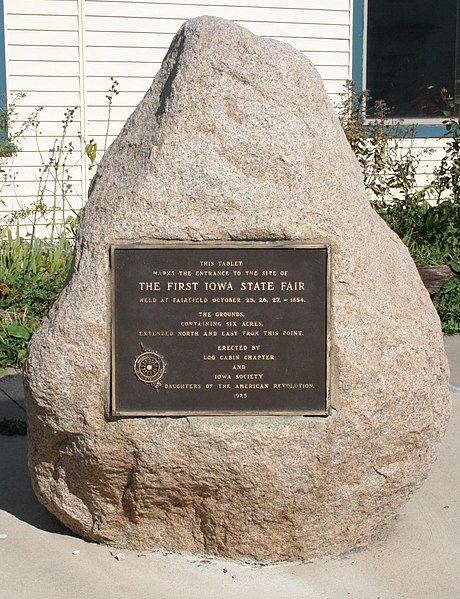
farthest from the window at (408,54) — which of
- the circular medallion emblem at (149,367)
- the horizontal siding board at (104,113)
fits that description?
the circular medallion emblem at (149,367)

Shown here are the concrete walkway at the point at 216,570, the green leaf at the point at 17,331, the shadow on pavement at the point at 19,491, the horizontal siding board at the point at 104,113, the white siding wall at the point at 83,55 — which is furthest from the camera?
the horizontal siding board at the point at 104,113

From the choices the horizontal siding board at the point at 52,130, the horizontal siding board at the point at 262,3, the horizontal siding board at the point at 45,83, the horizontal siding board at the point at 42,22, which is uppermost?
the horizontal siding board at the point at 262,3

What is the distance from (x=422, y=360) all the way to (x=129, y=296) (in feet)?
3.85

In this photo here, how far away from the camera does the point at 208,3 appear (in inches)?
342

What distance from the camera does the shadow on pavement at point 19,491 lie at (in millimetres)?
3799

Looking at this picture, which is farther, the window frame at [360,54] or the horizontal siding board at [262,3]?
the window frame at [360,54]

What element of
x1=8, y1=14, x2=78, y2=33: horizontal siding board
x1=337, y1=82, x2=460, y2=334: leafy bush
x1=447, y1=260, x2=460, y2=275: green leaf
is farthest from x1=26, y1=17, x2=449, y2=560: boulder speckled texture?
x1=8, y1=14, x2=78, y2=33: horizontal siding board

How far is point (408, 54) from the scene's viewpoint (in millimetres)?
9328

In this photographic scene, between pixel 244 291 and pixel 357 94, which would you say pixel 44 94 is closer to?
pixel 357 94

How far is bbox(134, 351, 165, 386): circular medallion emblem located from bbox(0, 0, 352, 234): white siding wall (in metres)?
5.01

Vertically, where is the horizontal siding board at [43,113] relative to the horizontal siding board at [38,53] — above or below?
below

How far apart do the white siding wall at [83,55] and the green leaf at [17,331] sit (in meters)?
2.34

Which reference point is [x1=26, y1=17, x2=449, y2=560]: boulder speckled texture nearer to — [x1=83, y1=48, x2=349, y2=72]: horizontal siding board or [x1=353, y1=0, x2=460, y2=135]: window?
[x1=83, y1=48, x2=349, y2=72]: horizontal siding board

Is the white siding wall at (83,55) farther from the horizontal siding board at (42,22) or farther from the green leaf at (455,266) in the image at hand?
the green leaf at (455,266)
